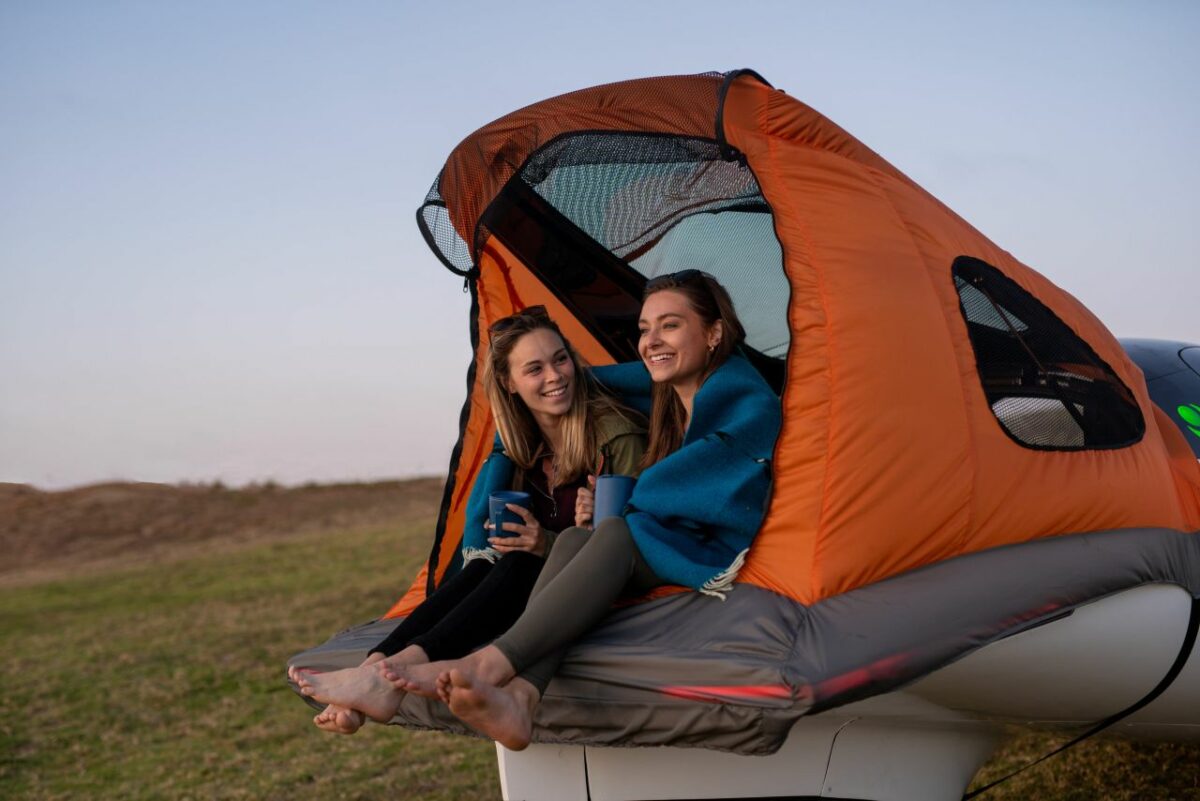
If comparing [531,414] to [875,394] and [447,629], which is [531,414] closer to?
[447,629]

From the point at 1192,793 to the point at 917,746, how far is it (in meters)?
1.88

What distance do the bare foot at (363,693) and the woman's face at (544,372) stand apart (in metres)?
1.21

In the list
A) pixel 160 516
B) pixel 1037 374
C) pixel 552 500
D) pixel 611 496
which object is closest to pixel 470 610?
pixel 611 496

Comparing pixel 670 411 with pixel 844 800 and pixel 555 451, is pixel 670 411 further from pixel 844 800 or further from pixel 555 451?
pixel 844 800

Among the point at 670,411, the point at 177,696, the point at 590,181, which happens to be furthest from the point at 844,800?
the point at 177,696

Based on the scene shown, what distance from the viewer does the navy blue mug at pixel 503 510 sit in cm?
354

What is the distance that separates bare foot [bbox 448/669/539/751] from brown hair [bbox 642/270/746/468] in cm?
113

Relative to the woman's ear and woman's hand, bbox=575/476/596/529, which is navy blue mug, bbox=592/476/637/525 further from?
the woman's ear

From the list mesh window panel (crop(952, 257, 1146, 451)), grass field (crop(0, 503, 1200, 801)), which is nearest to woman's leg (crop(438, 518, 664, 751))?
mesh window panel (crop(952, 257, 1146, 451))

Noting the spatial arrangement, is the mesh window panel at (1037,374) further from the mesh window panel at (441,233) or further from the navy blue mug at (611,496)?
the mesh window panel at (441,233)

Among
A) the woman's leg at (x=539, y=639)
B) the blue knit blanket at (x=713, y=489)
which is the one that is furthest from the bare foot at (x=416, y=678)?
the blue knit blanket at (x=713, y=489)

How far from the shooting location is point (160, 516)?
17.5m

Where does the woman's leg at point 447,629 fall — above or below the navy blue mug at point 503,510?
below

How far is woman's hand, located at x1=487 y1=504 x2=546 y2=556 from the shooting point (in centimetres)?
354
